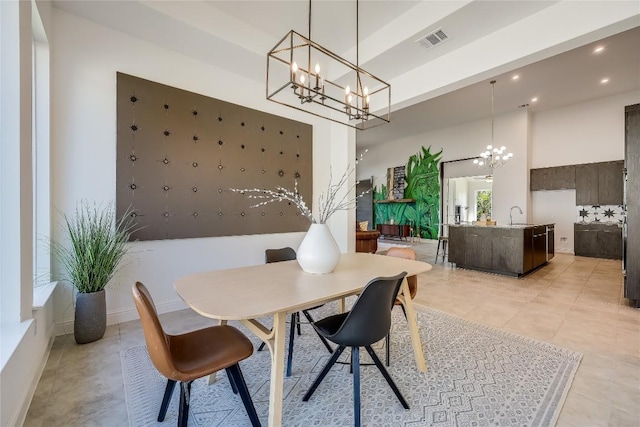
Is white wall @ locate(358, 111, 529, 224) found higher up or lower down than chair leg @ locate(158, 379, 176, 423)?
higher up

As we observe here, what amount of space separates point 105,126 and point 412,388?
140 inches

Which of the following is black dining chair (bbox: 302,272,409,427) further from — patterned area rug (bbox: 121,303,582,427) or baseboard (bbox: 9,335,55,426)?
baseboard (bbox: 9,335,55,426)

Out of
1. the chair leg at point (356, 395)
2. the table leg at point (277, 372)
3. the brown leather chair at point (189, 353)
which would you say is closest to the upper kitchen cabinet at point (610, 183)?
the chair leg at point (356, 395)

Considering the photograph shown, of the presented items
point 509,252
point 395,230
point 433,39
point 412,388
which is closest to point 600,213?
A: point 509,252

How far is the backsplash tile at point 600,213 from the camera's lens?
6555 millimetres

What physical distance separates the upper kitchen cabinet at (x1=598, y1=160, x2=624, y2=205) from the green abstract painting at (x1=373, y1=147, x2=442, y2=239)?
383 cm

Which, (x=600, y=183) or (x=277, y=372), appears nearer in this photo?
(x=277, y=372)

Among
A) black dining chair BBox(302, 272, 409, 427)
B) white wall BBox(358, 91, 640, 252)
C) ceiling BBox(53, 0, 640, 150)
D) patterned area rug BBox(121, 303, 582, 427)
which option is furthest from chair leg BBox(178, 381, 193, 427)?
white wall BBox(358, 91, 640, 252)

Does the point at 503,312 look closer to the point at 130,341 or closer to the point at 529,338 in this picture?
the point at 529,338

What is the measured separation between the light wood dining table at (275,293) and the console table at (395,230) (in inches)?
327

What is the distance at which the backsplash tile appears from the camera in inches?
258

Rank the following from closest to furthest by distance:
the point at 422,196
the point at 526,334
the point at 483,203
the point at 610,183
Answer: the point at 526,334
the point at 610,183
the point at 483,203
the point at 422,196

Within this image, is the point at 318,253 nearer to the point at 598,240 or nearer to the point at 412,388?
the point at 412,388

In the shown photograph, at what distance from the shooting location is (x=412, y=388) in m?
1.90
